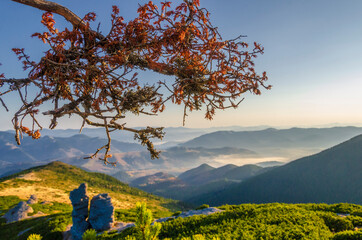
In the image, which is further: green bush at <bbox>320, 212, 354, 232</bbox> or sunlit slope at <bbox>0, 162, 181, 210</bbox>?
sunlit slope at <bbox>0, 162, 181, 210</bbox>

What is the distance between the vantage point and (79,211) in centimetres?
1670

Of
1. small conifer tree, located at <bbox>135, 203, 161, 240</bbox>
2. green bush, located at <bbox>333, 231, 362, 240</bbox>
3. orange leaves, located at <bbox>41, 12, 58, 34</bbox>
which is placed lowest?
green bush, located at <bbox>333, 231, 362, 240</bbox>

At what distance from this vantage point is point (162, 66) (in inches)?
162

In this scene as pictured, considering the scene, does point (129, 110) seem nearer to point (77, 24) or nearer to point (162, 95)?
point (162, 95)

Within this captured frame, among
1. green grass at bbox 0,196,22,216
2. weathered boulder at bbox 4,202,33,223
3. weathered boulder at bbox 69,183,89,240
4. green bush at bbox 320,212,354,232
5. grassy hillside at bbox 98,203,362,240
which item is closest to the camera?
grassy hillside at bbox 98,203,362,240

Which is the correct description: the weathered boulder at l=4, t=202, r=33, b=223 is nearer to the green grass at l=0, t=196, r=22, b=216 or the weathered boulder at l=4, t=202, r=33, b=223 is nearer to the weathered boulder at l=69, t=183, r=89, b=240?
the green grass at l=0, t=196, r=22, b=216

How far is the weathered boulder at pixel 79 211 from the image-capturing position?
1493 centimetres

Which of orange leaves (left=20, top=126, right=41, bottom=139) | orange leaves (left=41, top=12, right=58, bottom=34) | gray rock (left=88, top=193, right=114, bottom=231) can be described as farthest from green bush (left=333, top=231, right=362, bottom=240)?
gray rock (left=88, top=193, right=114, bottom=231)

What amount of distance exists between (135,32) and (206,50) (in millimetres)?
1445

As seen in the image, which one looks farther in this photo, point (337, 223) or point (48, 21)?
point (337, 223)

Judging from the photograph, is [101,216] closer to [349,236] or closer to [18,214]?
[349,236]

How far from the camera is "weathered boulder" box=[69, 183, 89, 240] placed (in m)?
14.9

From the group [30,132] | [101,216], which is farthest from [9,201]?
[30,132]

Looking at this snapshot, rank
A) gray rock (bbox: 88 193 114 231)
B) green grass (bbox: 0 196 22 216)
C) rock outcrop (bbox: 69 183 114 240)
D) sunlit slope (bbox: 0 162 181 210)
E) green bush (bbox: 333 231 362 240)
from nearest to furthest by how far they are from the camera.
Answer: green bush (bbox: 333 231 362 240) < rock outcrop (bbox: 69 183 114 240) < gray rock (bbox: 88 193 114 231) < green grass (bbox: 0 196 22 216) < sunlit slope (bbox: 0 162 181 210)
